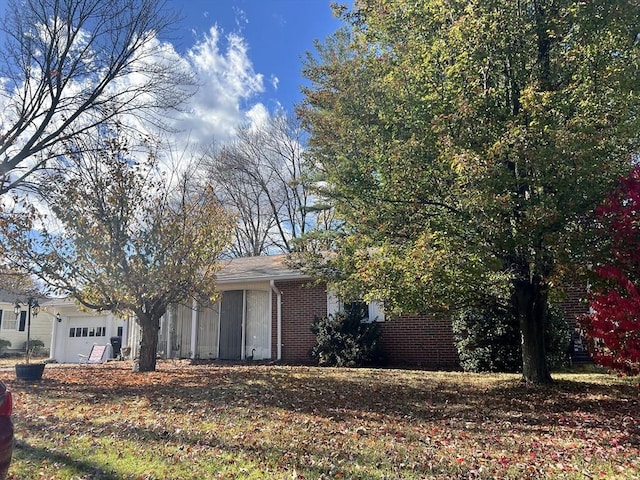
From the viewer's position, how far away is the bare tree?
2980 centimetres

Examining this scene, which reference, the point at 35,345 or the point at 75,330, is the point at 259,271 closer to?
the point at 75,330

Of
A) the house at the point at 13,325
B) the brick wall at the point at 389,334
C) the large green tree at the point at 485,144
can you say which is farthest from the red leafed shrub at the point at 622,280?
the house at the point at 13,325

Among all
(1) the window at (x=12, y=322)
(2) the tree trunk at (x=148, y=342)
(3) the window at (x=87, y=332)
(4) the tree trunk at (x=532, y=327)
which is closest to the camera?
(4) the tree trunk at (x=532, y=327)

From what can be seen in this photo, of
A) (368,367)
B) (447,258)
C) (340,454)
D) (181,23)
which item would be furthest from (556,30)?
(368,367)

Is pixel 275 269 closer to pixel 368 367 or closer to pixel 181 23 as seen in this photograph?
pixel 368 367

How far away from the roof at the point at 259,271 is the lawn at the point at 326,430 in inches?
231

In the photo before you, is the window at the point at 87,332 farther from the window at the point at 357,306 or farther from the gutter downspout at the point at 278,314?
the window at the point at 357,306

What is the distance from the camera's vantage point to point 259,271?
16781 mm

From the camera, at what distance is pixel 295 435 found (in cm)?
572

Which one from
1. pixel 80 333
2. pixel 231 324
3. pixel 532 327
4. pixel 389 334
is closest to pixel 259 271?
pixel 231 324

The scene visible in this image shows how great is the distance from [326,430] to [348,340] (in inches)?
318

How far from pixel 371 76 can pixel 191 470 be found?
733cm

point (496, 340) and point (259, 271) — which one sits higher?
point (259, 271)

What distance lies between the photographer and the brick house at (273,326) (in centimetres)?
1417
